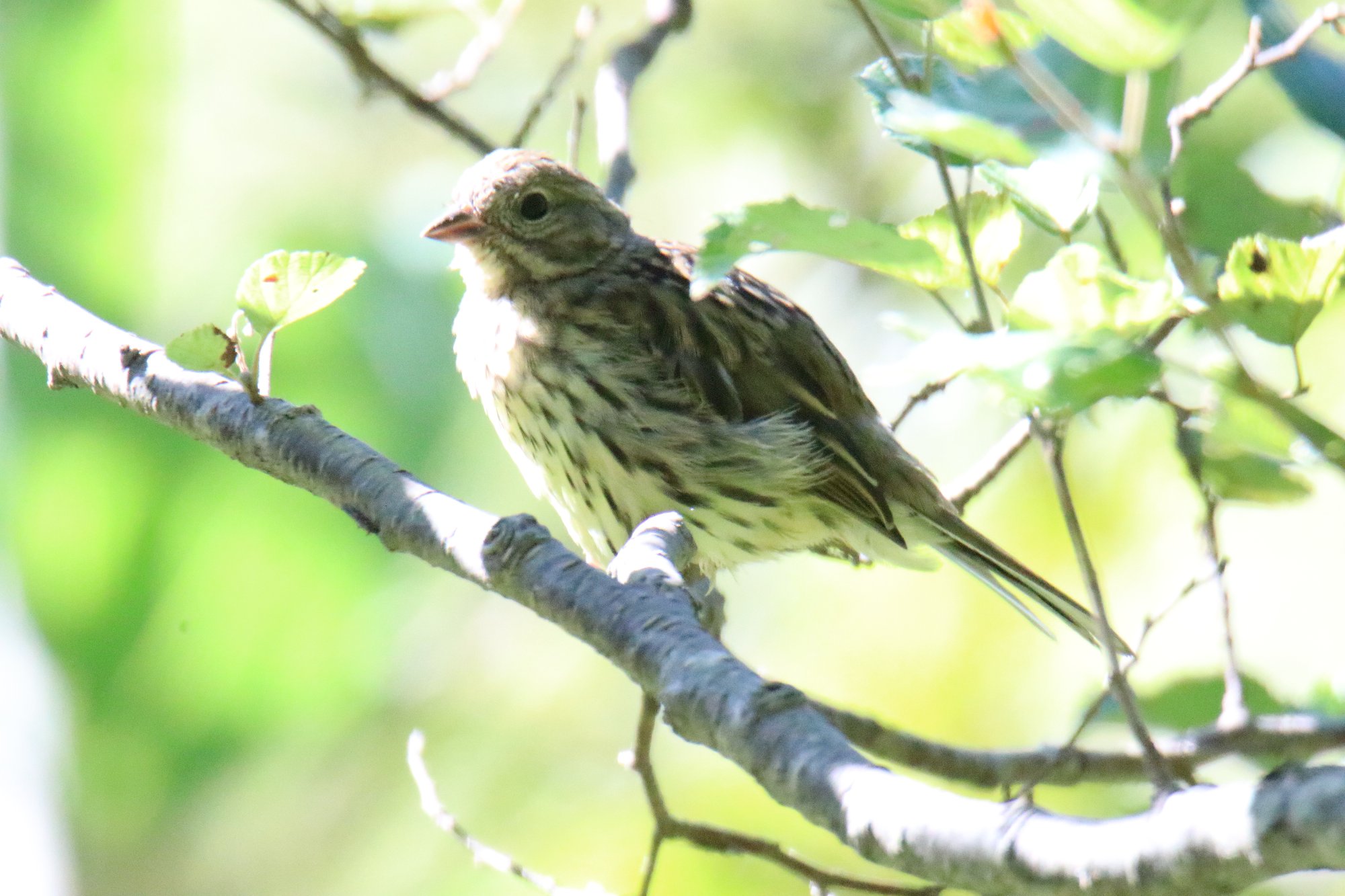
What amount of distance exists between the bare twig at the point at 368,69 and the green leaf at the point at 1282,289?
2.58 metres

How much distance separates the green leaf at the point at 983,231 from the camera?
1727 millimetres

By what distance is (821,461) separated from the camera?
377 centimetres

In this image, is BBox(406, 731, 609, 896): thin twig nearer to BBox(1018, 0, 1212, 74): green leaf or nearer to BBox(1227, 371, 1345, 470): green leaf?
BBox(1227, 371, 1345, 470): green leaf

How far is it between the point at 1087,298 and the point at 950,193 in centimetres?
34

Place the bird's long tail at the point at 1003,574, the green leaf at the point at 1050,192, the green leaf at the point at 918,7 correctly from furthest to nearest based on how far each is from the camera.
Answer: the bird's long tail at the point at 1003,574, the green leaf at the point at 1050,192, the green leaf at the point at 918,7

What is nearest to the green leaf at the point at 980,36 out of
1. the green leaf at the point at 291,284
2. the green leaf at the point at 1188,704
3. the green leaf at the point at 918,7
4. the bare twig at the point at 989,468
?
the green leaf at the point at 918,7

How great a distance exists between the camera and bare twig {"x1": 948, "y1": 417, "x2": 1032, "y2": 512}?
3068 mm

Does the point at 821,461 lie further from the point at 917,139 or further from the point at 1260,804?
the point at 1260,804

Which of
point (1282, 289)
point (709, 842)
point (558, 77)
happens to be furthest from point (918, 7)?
point (558, 77)

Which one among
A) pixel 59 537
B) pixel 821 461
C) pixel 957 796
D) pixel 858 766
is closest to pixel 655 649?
pixel 858 766

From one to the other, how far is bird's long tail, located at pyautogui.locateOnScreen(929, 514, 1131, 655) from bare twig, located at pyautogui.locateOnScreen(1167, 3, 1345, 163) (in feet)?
6.16

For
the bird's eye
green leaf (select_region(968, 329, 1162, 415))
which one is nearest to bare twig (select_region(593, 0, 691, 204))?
the bird's eye

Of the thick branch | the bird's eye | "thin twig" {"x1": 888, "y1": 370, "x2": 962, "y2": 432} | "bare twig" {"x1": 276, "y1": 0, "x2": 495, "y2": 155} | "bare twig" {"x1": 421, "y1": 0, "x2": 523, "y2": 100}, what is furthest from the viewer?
the bird's eye

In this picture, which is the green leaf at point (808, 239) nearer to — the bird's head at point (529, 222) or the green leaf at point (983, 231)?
the green leaf at point (983, 231)
